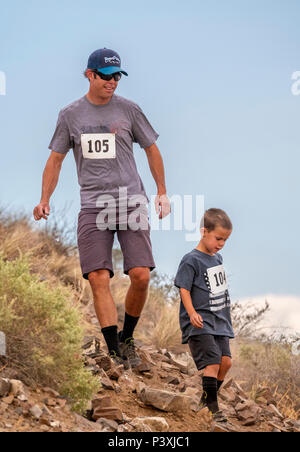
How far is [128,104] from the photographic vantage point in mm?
6996

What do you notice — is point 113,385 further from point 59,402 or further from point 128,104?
point 128,104

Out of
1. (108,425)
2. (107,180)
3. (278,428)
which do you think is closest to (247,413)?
(278,428)

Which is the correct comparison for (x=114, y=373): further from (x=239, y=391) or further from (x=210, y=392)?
(x=239, y=391)

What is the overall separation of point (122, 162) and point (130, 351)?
1.99 meters

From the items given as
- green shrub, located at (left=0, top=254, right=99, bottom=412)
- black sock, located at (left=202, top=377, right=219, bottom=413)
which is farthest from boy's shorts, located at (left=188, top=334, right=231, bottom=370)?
green shrub, located at (left=0, top=254, right=99, bottom=412)

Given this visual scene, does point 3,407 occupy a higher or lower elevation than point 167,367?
higher

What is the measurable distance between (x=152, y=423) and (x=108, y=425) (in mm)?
376

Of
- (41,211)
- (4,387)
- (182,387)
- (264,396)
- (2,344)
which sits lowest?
(264,396)

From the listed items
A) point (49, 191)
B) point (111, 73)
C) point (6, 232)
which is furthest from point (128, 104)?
point (6, 232)

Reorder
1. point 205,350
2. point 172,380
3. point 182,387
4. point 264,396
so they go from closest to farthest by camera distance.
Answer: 1. point 205,350
2. point 182,387
3. point 172,380
4. point 264,396

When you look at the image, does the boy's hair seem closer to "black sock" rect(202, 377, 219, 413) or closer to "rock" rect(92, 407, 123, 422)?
"black sock" rect(202, 377, 219, 413)

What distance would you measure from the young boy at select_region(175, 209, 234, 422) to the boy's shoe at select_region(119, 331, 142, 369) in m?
1.19

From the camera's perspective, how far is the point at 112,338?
698 cm

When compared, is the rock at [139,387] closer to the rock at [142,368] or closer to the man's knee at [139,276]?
the rock at [142,368]
